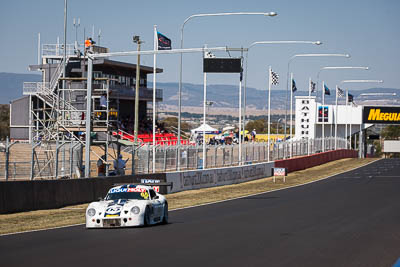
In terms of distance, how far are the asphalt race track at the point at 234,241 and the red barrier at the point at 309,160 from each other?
94.0 ft

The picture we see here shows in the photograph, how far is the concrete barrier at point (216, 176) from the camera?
3509cm

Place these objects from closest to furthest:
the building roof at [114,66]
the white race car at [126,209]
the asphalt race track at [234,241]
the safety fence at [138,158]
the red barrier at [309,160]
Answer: the asphalt race track at [234,241], the white race car at [126,209], the safety fence at [138,158], the red barrier at [309,160], the building roof at [114,66]

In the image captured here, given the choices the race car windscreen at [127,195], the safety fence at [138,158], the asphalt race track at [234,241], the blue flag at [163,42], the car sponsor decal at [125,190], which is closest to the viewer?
the asphalt race track at [234,241]

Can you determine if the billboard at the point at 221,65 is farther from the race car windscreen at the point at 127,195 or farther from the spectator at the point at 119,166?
the race car windscreen at the point at 127,195

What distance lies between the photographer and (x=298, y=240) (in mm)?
15062

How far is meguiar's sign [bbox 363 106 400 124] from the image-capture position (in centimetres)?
9981

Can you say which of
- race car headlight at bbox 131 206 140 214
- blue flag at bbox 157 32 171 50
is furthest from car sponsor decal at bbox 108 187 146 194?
blue flag at bbox 157 32 171 50

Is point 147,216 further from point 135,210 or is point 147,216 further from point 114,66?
point 114,66

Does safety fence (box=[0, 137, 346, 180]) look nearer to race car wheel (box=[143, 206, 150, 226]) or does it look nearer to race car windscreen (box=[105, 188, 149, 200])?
race car windscreen (box=[105, 188, 149, 200])

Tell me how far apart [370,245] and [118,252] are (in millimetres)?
5431

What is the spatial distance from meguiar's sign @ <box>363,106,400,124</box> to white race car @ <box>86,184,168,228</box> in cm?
8480

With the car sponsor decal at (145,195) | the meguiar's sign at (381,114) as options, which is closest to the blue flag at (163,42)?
the car sponsor decal at (145,195)

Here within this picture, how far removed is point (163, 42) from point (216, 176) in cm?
954

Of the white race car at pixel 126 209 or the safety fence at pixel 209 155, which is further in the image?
the safety fence at pixel 209 155
